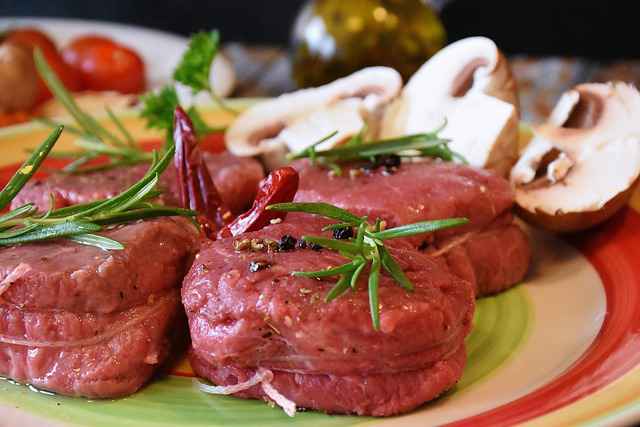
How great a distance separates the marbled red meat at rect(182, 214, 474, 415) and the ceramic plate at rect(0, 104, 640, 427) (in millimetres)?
93

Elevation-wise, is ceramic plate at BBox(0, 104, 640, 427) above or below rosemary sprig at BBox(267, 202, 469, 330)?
below

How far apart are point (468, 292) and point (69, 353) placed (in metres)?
1.14

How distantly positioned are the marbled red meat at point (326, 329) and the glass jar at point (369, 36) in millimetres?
2521

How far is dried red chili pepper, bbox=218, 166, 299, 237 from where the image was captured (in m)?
2.57

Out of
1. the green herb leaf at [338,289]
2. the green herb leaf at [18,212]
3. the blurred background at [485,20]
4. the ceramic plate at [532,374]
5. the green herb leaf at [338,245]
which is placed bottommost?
the blurred background at [485,20]

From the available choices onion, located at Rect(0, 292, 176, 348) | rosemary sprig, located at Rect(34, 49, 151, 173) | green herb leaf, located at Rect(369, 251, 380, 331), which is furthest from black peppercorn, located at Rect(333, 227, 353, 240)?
rosemary sprig, located at Rect(34, 49, 151, 173)

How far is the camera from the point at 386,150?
305cm

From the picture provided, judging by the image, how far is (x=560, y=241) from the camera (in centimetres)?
326

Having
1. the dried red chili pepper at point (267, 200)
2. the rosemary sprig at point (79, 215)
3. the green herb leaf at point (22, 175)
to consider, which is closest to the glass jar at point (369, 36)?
the dried red chili pepper at point (267, 200)

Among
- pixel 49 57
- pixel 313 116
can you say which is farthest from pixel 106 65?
pixel 313 116

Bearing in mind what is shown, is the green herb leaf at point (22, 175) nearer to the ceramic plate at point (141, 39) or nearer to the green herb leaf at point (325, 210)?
the green herb leaf at point (325, 210)

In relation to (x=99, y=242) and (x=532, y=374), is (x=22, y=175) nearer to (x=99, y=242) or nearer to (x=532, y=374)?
(x=99, y=242)

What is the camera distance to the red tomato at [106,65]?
556cm

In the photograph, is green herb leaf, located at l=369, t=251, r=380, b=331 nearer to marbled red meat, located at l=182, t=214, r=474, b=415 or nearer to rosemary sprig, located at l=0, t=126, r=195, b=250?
marbled red meat, located at l=182, t=214, r=474, b=415
